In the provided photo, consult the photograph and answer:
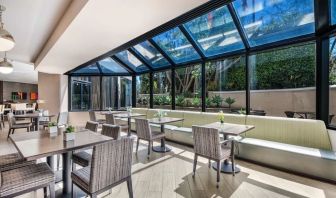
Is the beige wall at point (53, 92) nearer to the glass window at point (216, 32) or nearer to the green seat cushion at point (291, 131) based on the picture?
the glass window at point (216, 32)

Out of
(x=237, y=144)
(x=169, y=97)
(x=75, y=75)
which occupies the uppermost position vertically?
(x=75, y=75)

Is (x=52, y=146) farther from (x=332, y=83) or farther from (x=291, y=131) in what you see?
(x=332, y=83)

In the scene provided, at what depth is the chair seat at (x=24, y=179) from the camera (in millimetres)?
1723

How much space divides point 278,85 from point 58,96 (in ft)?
27.0

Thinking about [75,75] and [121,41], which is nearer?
[121,41]

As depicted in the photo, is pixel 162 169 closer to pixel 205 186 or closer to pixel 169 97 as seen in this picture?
pixel 205 186

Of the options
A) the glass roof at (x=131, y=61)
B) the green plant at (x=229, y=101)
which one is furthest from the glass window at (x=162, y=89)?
the green plant at (x=229, y=101)

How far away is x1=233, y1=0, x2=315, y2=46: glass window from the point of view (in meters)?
3.31

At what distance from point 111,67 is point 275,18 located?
6.20 meters

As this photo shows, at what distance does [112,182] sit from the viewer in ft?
6.52

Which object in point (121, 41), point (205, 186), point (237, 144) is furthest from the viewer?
point (121, 41)

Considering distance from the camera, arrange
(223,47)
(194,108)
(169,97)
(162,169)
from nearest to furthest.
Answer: (162,169)
(223,47)
(194,108)
(169,97)

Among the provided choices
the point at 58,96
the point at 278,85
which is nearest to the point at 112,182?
the point at 278,85

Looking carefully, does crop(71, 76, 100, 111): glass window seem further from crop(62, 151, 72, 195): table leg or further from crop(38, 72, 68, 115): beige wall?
crop(62, 151, 72, 195): table leg
